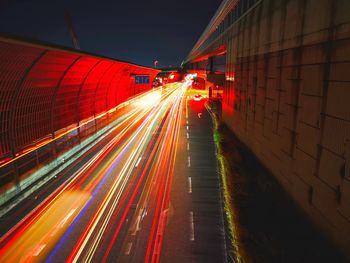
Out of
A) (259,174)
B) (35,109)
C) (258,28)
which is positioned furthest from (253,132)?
(35,109)

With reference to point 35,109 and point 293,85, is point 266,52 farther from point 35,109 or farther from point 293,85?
point 35,109

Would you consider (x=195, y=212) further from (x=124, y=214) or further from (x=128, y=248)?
(x=128, y=248)

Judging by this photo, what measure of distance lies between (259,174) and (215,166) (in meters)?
2.66

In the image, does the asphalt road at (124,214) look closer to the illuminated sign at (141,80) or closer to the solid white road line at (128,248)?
the solid white road line at (128,248)

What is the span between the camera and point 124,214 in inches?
448

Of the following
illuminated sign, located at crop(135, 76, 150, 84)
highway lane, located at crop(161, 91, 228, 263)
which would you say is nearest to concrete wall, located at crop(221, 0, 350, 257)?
highway lane, located at crop(161, 91, 228, 263)

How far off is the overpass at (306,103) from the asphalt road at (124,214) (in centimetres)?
340

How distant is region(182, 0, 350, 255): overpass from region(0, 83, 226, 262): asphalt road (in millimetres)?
3399

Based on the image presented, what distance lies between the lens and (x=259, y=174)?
16328 mm

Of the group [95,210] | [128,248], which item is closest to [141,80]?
[95,210]

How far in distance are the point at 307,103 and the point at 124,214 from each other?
8288 millimetres

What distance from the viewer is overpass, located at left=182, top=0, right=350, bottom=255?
27.5 feet

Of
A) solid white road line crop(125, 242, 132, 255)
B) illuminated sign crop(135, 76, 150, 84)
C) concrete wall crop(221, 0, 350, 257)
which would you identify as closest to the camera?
concrete wall crop(221, 0, 350, 257)

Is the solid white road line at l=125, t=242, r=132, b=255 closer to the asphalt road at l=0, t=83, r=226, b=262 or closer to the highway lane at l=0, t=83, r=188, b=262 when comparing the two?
the asphalt road at l=0, t=83, r=226, b=262
